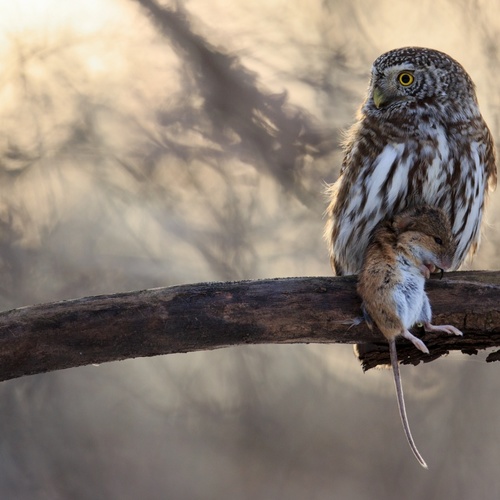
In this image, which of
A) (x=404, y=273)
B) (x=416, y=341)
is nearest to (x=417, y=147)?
(x=404, y=273)

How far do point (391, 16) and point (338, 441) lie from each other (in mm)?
2344

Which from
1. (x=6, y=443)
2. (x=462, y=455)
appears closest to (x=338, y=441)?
(x=462, y=455)

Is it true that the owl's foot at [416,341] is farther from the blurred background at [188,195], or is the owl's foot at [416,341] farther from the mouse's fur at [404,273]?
the blurred background at [188,195]

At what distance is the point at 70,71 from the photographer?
4836 millimetres

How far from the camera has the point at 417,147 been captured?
376 centimetres

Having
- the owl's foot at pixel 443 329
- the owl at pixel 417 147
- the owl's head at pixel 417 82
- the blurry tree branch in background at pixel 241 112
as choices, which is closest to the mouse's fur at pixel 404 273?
the owl's foot at pixel 443 329

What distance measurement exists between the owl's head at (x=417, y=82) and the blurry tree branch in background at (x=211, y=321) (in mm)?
958

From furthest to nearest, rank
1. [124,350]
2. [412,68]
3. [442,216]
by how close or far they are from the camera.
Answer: [412,68] → [442,216] → [124,350]

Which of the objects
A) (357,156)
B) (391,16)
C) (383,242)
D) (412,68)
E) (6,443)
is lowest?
(6,443)

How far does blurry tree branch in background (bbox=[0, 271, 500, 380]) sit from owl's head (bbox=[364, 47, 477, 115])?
0.96 meters

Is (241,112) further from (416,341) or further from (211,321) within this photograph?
(416,341)

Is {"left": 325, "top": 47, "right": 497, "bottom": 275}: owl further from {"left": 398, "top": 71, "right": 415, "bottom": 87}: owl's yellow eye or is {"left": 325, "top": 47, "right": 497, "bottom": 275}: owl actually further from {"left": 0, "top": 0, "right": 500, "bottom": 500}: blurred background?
{"left": 0, "top": 0, "right": 500, "bottom": 500}: blurred background

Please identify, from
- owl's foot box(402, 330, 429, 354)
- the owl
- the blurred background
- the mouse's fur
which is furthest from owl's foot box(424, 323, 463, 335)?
the blurred background

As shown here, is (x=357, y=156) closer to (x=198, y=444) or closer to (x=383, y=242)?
(x=383, y=242)
